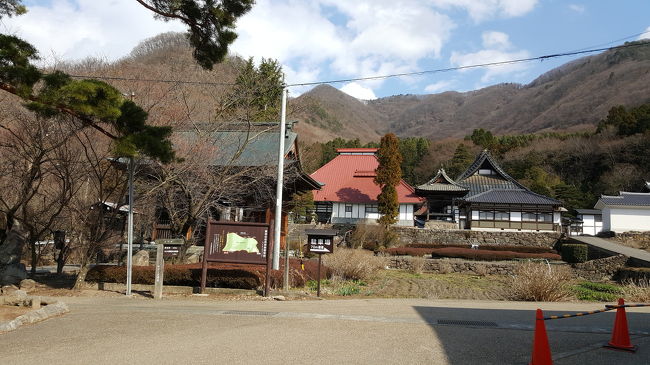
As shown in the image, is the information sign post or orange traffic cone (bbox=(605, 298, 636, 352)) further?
the information sign post

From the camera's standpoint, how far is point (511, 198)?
121 feet

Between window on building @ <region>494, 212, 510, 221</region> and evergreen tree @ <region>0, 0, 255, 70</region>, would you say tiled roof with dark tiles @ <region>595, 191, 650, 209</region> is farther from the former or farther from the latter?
evergreen tree @ <region>0, 0, 255, 70</region>

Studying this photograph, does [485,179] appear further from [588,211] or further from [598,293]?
[598,293]

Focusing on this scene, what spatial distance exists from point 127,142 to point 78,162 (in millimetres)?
5905

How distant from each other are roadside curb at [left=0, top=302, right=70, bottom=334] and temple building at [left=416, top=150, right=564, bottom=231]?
3236 centimetres

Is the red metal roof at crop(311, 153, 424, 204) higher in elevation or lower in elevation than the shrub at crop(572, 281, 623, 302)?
higher

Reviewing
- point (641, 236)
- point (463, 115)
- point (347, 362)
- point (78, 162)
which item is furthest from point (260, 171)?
point (463, 115)

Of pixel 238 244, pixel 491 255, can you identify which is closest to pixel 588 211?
pixel 491 255

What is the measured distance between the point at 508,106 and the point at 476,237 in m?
94.0

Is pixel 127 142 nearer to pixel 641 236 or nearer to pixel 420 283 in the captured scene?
pixel 420 283

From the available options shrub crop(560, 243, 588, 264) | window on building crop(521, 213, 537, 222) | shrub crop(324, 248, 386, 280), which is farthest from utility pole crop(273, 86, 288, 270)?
window on building crop(521, 213, 537, 222)

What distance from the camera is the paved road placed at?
5.67 meters

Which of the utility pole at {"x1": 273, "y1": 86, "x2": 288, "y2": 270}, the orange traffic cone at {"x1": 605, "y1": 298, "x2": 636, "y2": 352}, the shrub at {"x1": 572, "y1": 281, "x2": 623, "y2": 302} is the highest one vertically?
the utility pole at {"x1": 273, "y1": 86, "x2": 288, "y2": 270}

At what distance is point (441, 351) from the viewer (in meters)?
5.93
